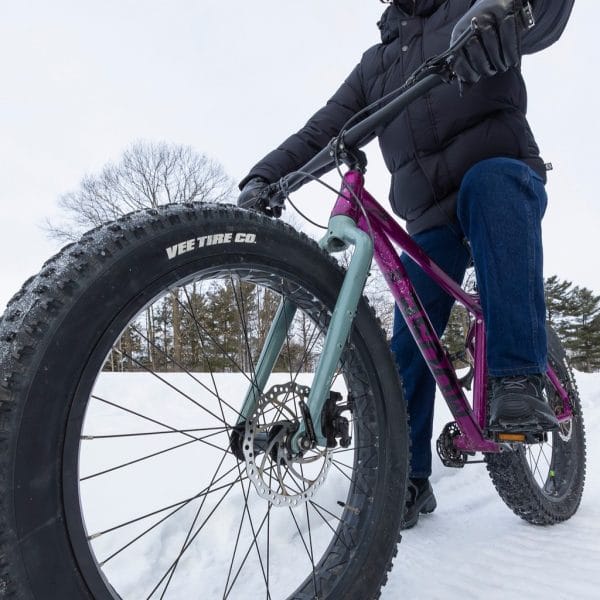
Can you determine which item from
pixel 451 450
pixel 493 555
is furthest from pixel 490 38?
pixel 493 555

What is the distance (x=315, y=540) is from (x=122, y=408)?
110 centimetres

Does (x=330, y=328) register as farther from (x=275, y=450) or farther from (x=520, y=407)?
(x=520, y=407)

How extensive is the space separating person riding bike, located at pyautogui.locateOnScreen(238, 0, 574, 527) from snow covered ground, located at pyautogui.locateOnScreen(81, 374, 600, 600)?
1.03ft

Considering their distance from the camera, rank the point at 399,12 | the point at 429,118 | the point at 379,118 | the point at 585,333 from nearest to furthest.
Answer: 1. the point at 379,118
2. the point at 429,118
3. the point at 399,12
4. the point at 585,333

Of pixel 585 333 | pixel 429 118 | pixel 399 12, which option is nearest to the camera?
pixel 429 118

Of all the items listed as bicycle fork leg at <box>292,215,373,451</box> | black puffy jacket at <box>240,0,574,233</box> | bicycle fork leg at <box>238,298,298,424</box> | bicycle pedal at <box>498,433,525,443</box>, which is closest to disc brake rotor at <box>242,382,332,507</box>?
bicycle fork leg at <box>292,215,373,451</box>

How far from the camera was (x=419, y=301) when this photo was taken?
5.21 feet

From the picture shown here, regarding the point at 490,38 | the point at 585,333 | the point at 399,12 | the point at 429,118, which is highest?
the point at 585,333

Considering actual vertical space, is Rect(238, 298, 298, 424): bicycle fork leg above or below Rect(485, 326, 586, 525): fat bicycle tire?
above

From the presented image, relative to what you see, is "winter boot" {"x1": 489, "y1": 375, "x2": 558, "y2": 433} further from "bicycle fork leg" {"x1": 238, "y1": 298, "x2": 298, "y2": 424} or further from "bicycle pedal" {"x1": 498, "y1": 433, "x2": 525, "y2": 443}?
"bicycle fork leg" {"x1": 238, "y1": 298, "x2": 298, "y2": 424}

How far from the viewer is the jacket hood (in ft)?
5.83

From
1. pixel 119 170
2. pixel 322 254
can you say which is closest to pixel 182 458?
pixel 322 254

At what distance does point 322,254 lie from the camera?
1214mm

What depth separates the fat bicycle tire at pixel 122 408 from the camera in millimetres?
685
